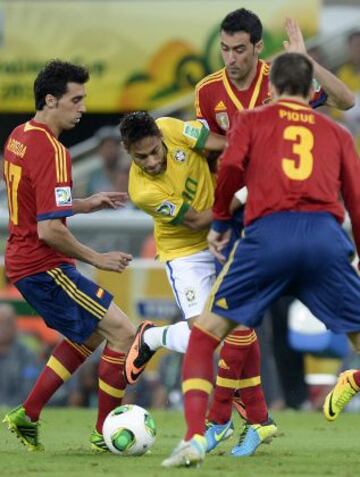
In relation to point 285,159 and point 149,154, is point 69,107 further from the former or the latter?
point 285,159

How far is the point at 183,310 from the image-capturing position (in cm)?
950

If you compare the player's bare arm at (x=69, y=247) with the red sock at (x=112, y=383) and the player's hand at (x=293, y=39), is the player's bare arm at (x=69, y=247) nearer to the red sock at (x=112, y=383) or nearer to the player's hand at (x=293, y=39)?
the red sock at (x=112, y=383)

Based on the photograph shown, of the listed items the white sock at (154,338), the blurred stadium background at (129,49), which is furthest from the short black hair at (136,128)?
the blurred stadium background at (129,49)

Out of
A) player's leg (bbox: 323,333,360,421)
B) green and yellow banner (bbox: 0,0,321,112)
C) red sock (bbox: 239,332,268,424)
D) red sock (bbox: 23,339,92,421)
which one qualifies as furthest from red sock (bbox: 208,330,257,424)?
green and yellow banner (bbox: 0,0,321,112)

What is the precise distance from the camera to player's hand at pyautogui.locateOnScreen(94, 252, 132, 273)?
9094 millimetres

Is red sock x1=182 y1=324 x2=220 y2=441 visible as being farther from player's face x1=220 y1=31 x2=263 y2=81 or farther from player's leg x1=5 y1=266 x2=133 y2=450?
player's face x1=220 y1=31 x2=263 y2=81

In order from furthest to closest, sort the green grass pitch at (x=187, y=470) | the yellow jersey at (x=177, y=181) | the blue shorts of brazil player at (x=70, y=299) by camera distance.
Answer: the blue shorts of brazil player at (x=70, y=299), the yellow jersey at (x=177, y=181), the green grass pitch at (x=187, y=470)

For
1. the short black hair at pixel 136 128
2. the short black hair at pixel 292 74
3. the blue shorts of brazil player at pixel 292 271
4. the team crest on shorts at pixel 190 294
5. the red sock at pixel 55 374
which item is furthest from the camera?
the red sock at pixel 55 374

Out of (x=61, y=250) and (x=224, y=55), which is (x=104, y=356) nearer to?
(x=61, y=250)

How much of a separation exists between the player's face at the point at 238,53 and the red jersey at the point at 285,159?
1.42 meters

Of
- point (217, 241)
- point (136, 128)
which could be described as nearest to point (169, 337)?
point (136, 128)

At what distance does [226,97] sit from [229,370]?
1.79m

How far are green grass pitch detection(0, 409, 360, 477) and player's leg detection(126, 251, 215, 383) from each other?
2.12 feet

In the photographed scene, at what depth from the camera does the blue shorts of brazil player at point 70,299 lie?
9.29 metres
